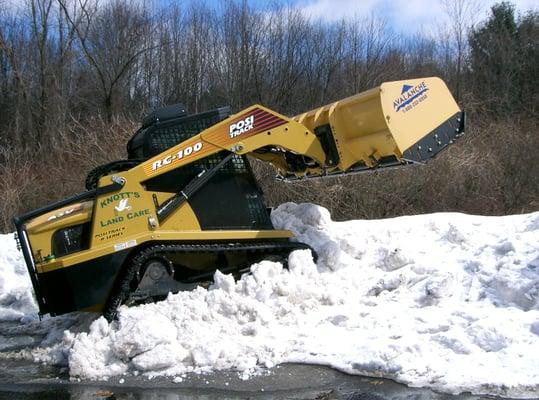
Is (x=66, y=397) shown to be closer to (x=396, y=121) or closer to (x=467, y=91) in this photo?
(x=396, y=121)

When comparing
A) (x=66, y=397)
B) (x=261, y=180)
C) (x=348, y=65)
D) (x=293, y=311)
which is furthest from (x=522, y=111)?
(x=66, y=397)

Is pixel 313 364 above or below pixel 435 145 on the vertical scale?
below

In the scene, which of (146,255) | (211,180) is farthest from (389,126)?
(146,255)

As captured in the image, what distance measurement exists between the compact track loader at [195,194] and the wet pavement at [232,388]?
1.10 meters

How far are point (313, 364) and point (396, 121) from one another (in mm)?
2938

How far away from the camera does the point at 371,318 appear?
633 cm

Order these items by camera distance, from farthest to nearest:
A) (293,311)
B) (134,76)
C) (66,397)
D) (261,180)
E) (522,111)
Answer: (134,76), (522,111), (261,180), (293,311), (66,397)

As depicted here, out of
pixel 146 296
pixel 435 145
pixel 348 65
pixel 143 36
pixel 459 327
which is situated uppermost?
pixel 143 36

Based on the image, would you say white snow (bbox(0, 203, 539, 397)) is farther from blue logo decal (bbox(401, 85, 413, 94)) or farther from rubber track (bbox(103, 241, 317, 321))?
blue logo decal (bbox(401, 85, 413, 94))

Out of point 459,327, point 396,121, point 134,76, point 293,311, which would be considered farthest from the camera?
point 134,76

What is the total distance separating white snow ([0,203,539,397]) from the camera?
5.35 metres

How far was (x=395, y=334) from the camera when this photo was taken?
5.87m

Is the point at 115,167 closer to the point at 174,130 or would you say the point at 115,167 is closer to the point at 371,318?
the point at 174,130

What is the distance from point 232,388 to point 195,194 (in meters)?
2.67
